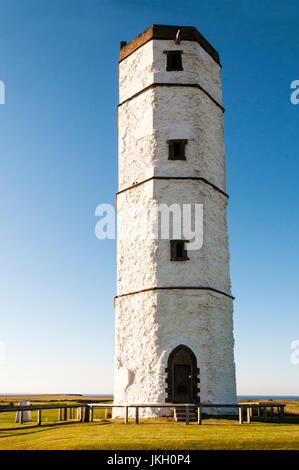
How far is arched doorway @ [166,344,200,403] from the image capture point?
18516mm

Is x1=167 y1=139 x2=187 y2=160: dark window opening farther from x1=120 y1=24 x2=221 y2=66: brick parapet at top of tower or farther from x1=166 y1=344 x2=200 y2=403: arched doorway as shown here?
x1=166 y1=344 x2=200 y2=403: arched doorway

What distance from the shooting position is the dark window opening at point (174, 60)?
2252 centimetres

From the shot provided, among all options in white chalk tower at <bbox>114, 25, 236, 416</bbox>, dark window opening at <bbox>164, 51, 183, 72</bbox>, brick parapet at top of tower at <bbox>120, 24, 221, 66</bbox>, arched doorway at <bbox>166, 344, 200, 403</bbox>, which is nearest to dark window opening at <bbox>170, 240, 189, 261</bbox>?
white chalk tower at <bbox>114, 25, 236, 416</bbox>

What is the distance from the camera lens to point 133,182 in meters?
21.9

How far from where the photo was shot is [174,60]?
74.5 ft

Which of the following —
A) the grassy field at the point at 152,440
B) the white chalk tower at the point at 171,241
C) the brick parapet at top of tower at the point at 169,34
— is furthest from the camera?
the brick parapet at top of tower at the point at 169,34

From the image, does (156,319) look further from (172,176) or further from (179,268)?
(172,176)

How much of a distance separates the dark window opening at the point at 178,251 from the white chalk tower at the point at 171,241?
0.04m

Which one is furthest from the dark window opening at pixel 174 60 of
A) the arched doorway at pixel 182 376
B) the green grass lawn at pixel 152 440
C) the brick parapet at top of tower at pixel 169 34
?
the green grass lawn at pixel 152 440

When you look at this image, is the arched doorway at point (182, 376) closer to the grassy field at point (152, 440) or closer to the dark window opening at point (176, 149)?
the grassy field at point (152, 440)

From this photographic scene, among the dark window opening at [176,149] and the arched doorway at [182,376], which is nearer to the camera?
the arched doorway at [182,376]

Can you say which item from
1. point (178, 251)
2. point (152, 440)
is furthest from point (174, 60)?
point (152, 440)

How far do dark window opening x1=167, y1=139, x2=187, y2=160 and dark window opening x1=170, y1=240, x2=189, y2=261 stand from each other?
3737 mm

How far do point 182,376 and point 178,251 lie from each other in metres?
4.89
